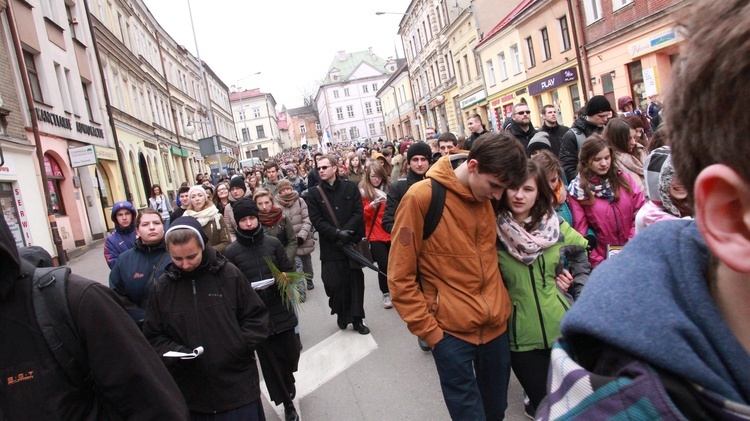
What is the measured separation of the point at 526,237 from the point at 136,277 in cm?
294

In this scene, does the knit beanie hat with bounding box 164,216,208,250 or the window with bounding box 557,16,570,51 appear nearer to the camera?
the knit beanie hat with bounding box 164,216,208,250

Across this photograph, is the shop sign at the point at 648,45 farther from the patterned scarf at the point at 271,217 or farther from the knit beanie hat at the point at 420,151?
the patterned scarf at the point at 271,217

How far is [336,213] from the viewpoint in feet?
20.9

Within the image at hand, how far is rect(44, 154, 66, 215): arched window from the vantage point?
1633 centimetres

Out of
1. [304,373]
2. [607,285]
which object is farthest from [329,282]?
[607,285]

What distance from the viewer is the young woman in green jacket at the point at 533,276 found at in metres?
3.01

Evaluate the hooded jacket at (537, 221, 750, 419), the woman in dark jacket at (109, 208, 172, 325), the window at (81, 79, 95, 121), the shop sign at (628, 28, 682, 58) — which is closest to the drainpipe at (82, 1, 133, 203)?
the window at (81, 79, 95, 121)

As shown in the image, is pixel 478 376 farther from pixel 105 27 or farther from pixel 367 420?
pixel 105 27

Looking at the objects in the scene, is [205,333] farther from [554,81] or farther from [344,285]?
[554,81]

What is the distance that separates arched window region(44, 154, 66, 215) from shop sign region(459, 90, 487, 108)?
26726mm

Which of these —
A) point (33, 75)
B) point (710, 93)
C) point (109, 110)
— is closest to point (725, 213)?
point (710, 93)

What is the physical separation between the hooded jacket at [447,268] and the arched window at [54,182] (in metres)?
16.2

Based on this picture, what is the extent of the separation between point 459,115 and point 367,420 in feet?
140

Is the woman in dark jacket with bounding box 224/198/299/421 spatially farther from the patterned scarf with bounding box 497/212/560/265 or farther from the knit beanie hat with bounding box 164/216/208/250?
the patterned scarf with bounding box 497/212/560/265
